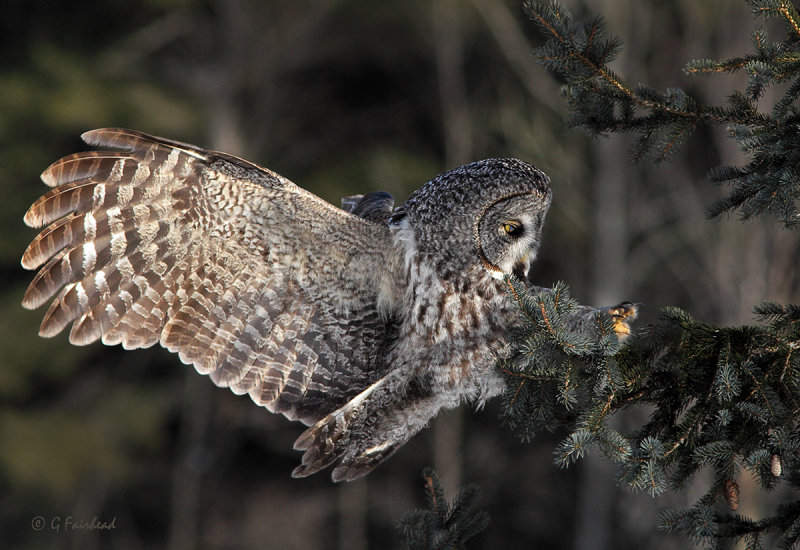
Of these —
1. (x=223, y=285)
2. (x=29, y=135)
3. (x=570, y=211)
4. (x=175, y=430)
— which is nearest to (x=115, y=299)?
(x=223, y=285)

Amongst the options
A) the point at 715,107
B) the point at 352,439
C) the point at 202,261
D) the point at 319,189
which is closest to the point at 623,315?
the point at 715,107

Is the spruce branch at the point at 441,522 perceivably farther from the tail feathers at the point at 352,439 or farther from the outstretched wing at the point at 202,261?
the outstretched wing at the point at 202,261

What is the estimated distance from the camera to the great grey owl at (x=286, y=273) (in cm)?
321

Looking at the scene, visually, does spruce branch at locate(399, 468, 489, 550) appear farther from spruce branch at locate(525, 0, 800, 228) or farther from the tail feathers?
spruce branch at locate(525, 0, 800, 228)

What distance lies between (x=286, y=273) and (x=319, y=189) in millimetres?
8944

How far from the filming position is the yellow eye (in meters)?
3.35

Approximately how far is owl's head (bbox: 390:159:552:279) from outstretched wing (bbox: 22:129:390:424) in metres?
0.25

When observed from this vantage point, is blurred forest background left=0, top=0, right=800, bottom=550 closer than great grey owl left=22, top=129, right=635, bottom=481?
No

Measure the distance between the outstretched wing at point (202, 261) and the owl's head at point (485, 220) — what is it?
25 cm

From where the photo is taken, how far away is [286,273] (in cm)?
346

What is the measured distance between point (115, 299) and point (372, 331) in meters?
1.09

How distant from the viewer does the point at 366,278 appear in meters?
3.54

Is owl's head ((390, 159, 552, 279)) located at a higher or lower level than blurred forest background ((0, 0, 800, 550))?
lower

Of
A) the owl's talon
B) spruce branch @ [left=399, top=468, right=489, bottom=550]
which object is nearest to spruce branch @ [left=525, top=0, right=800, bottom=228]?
the owl's talon
